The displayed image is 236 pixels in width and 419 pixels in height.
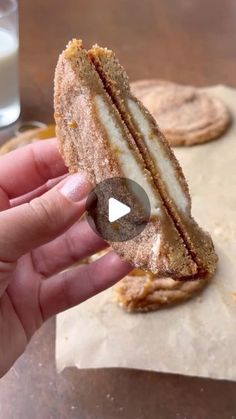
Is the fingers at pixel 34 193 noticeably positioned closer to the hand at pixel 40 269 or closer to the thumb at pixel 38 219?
the hand at pixel 40 269

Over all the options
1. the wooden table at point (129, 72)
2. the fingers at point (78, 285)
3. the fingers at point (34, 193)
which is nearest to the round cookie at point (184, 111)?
the wooden table at point (129, 72)

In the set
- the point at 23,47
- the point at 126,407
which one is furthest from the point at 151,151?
the point at 23,47

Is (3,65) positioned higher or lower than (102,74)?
lower

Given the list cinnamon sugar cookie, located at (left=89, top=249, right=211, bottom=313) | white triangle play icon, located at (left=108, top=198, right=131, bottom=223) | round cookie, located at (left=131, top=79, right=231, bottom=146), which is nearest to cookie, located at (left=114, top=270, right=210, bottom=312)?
cinnamon sugar cookie, located at (left=89, top=249, right=211, bottom=313)

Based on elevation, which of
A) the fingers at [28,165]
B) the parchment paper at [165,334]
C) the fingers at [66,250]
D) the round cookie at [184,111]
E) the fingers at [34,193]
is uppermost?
the fingers at [28,165]

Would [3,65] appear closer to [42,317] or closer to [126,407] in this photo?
[42,317]

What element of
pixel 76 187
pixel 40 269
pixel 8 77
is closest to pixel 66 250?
pixel 40 269

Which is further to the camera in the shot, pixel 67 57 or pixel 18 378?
pixel 18 378
